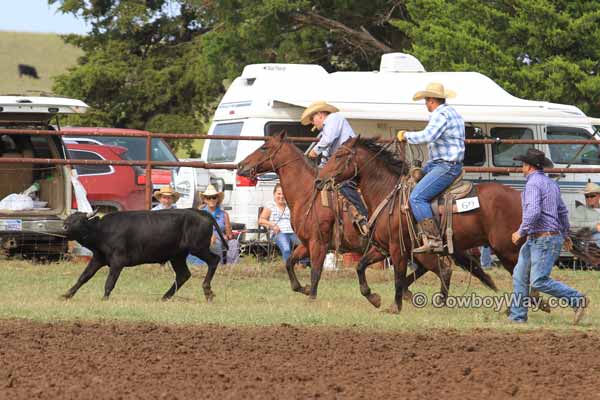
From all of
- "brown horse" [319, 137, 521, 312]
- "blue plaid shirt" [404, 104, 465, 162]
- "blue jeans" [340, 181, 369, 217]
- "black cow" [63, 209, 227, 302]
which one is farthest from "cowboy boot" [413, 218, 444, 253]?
"black cow" [63, 209, 227, 302]

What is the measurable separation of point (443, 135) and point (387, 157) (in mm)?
1045

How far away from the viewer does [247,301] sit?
44.2 ft

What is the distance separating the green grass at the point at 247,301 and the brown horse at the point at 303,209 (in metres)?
0.49

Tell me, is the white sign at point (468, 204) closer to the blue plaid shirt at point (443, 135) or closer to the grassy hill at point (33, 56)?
the blue plaid shirt at point (443, 135)

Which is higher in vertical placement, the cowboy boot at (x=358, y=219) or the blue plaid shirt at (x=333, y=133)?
the blue plaid shirt at (x=333, y=133)

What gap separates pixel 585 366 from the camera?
899cm

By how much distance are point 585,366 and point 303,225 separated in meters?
5.27

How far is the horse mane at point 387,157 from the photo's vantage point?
12.7 m

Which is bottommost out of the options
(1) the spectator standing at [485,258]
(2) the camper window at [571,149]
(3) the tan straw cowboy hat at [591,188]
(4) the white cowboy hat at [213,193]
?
(1) the spectator standing at [485,258]

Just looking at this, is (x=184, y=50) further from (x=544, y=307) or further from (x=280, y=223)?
(x=544, y=307)

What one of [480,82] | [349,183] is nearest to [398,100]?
[480,82]

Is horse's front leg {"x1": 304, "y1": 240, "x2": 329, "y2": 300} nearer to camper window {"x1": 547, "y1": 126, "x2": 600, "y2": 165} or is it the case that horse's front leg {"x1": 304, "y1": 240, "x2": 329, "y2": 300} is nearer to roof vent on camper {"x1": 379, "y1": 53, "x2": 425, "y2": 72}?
camper window {"x1": 547, "y1": 126, "x2": 600, "y2": 165}

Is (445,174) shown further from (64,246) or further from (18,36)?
(18,36)

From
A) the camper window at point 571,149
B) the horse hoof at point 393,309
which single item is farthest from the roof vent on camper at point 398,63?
the horse hoof at point 393,309
